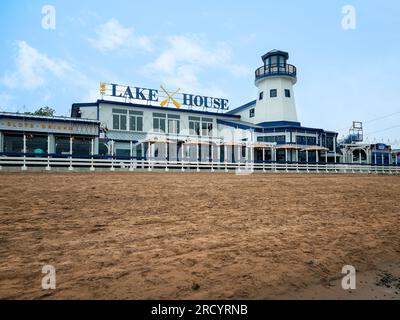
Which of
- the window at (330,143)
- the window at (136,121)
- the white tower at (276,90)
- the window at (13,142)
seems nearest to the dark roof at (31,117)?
the window at (13,142)

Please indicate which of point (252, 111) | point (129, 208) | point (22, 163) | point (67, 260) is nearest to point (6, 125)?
point (22, 163)

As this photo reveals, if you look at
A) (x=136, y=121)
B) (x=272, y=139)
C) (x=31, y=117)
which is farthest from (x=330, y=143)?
(x=31, y=117)

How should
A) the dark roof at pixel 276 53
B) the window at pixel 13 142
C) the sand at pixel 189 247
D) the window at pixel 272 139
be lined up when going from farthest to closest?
1. the dark roof at pixel 276 53
2. the window at pixel 272 139
3. the window at pixel 13 142
4. the sand at pixel 189 247

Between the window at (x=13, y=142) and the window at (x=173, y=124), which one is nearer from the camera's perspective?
the window at (x=13, y=142)

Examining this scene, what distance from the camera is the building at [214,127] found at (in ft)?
95.8

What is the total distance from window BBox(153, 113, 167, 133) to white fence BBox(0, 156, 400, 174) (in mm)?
8397

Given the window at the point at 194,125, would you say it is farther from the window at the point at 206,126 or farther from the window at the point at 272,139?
the window at the point at 272,139

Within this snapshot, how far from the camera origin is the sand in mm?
2752

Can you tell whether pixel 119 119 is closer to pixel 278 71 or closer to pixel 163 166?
pixel 163 166

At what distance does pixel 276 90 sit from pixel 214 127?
1167 cm

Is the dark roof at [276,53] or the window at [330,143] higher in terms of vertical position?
the dark roof at [276,53]

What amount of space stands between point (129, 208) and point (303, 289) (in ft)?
14.7

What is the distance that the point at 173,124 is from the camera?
3350cm
